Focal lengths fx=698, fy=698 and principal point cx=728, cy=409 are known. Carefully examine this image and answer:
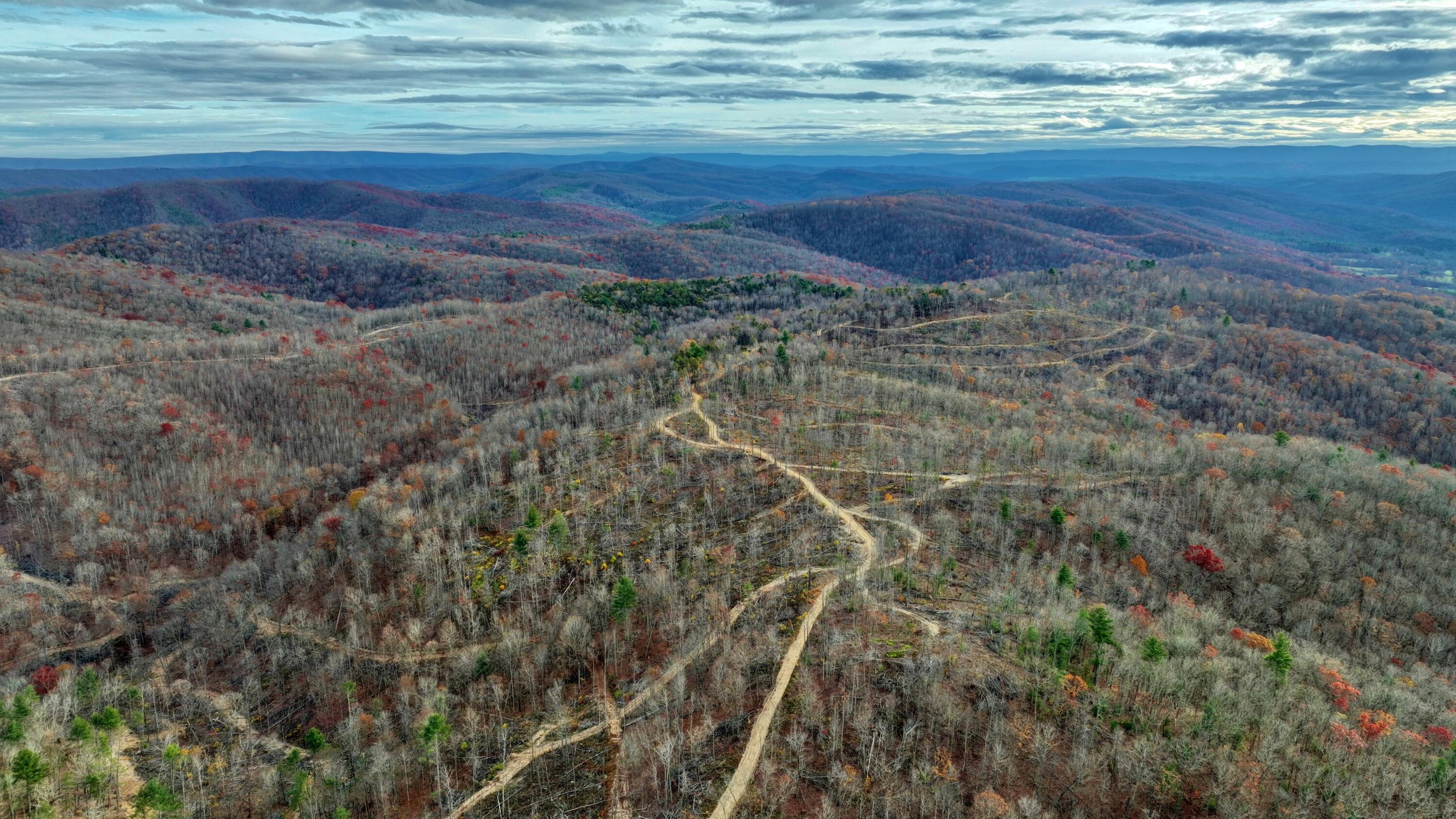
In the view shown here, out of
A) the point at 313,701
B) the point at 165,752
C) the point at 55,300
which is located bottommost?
the point at 313,701

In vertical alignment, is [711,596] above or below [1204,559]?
above

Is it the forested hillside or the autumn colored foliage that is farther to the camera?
the autumn colored foliage

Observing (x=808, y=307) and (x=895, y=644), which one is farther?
(x=808, y=307)

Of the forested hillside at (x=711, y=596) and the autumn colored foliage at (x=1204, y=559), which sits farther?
the autumn colored foliage at (x=1204, y=559)

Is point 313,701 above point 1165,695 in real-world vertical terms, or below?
below

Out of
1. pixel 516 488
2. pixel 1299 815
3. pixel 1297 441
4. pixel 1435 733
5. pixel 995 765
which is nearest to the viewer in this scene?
pixel 1299 815

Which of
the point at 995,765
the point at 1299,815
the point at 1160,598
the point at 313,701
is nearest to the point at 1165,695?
the point at 1299,815

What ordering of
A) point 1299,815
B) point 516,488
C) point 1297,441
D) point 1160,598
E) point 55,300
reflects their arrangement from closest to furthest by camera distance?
point 1299,815 → point 1160,598 → point 516,488 → point 1297,441 → point 55,300

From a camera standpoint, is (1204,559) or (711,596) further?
(1204,559)

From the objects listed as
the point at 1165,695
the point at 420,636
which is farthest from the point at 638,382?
the point at 1165,695

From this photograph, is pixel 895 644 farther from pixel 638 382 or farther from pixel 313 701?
pixel 638 382
